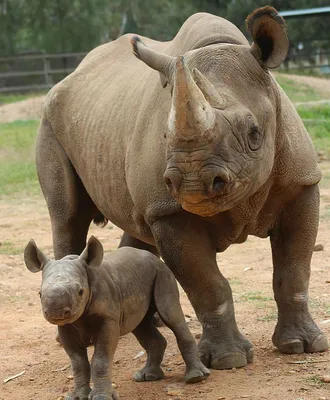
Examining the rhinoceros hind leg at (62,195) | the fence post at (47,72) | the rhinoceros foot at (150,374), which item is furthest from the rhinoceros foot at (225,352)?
the fence post at (47,72)

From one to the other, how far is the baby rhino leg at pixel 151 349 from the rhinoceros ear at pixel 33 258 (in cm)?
79

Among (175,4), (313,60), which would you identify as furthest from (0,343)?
(175,4)

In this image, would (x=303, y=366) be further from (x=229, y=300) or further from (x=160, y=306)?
(x=160, y=306)

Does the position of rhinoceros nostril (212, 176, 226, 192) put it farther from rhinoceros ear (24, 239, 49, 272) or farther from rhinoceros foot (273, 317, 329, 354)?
rhinoceros foot (273, 317, 329, 354)

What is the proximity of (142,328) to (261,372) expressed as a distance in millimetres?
735

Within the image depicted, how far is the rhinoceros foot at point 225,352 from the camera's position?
5883 millimetres

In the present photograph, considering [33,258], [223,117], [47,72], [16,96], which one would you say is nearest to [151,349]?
[33,258]

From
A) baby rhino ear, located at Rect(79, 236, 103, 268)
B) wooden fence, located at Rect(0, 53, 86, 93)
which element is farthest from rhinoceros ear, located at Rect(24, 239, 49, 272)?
wooden fence, located at Rect(0, 53, 86, 93)

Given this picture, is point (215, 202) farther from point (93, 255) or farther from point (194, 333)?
point (194, 333)

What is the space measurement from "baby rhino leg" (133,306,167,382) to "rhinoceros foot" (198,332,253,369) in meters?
0.30

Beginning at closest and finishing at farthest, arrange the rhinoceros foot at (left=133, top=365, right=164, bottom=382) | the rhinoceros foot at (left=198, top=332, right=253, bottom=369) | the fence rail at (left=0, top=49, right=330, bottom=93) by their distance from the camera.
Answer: the rhinoceros foot at (left=133, top=365, right=164, bottom=382)
the rhinoceros foot at (left=198, top=332, right=253, bottom=369)
the fence rail at (left=0, top=49, right=330, bottom=93)

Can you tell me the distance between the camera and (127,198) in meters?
6.62

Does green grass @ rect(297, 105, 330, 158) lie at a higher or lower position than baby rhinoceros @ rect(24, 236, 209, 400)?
lower

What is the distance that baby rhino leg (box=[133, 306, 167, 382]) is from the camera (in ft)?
19.0
